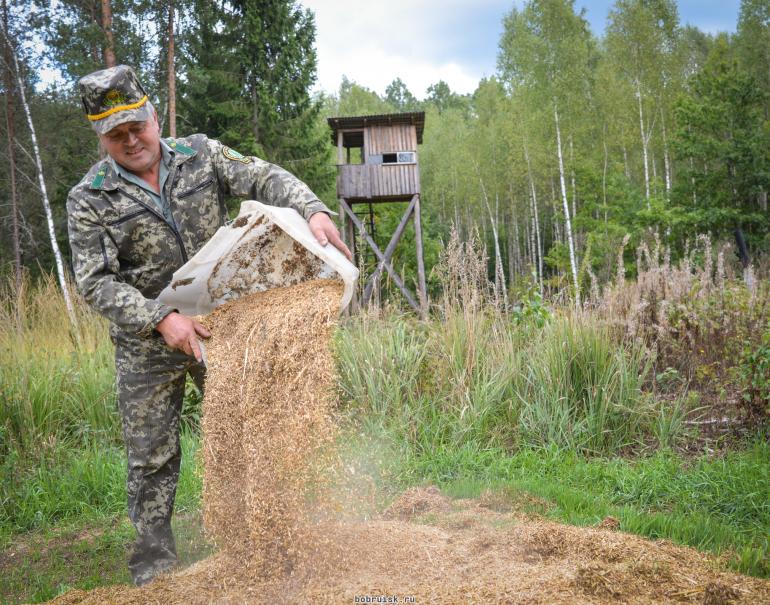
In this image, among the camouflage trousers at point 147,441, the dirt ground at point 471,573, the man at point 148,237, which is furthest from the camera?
the camouflage trousers at point 147,441

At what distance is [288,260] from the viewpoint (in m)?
2.85

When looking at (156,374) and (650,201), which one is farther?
(650,201)

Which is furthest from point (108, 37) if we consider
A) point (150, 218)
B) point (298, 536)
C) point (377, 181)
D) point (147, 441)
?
point (298, 536)

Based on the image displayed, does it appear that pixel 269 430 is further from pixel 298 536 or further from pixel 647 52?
pixel 647 52

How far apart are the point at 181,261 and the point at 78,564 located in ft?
5.50

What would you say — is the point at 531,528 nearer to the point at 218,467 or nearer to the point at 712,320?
the point at 218,467

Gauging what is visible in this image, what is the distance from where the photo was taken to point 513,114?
24.1 meters

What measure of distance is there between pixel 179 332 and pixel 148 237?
55 centimetres

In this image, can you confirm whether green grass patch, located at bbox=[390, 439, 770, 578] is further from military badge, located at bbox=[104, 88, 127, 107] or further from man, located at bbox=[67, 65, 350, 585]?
military badge, located at bbox=[104, 88, 127, 107]

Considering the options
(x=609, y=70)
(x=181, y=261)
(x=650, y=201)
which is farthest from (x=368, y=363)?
(x=609, y=70)

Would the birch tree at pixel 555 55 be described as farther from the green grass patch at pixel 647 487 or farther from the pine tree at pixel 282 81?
the green grass patch at pixel 647 487

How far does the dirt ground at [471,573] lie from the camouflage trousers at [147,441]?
208mm

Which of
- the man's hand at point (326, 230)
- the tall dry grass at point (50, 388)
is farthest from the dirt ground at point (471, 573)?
the tall dry grass at point (50, 388)

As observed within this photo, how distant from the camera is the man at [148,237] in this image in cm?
276
